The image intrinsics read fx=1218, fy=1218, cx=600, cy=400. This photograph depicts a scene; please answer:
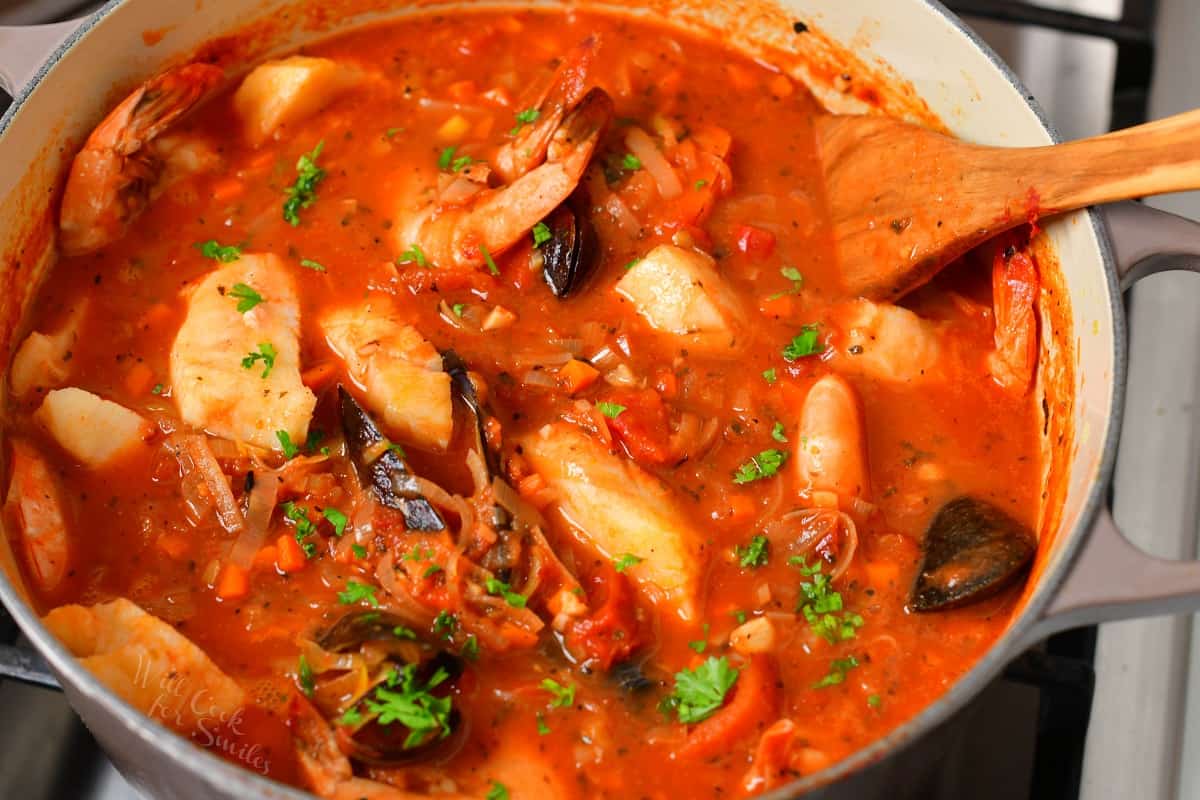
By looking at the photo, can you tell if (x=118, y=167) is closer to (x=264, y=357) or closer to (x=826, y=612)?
(x=264, y=357)

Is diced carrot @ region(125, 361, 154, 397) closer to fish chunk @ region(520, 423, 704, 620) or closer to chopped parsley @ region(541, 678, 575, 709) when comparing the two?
fish chunk @ region(520, 423, 704, 620)

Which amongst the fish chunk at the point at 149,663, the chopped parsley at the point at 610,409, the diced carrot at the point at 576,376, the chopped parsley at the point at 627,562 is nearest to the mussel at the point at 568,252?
the diced carrot at the point at 576,376

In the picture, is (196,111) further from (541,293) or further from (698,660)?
(698,660)

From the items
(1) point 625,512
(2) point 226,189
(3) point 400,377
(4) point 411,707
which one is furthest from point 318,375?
(4) point 411,707

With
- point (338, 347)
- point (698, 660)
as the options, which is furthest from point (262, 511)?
point (698, 660)

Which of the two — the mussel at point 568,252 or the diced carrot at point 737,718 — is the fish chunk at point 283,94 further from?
the diced carrot at point 737,718
